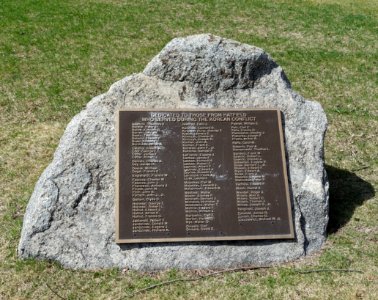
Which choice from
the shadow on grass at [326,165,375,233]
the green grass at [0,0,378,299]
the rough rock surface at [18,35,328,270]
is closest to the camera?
the green grass at [0,0,378,299]

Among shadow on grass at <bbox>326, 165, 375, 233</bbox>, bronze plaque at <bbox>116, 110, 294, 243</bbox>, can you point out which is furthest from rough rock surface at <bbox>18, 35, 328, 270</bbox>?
shadow on grass at <bbox>326, 165, 375, 233</bbox>

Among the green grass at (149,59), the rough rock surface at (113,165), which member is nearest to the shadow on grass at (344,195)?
the green grass at (149,59)

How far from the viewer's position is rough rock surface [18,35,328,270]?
568 cm

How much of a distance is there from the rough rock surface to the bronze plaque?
0.13m

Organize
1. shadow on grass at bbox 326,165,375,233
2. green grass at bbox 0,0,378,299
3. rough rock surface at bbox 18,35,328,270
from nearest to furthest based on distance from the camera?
Result: green grass at bbox 0,0,378,299 < rough rock surface at bbox 18,35,328,270 < shadow on grass at bbox 326,165,375,233

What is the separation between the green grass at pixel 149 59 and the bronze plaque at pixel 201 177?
0.46m

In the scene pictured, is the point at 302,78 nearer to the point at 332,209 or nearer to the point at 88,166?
the point at 332,209

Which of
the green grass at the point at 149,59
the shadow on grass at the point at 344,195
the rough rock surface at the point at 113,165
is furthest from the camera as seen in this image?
the shadow on grass at the point at 344,195

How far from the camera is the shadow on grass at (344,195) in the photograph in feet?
21.6

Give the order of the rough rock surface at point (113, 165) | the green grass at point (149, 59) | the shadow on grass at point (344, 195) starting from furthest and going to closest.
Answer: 1. the shadow on grass at point (344, 195)
2. the rough rock surface at point (113, 165)
3. the green grass at point (149, 59)

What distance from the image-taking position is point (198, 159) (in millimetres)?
6035

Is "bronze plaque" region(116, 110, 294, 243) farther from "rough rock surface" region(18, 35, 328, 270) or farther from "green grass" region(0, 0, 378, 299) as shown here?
"green grass" region(0, 0, 378, 299)

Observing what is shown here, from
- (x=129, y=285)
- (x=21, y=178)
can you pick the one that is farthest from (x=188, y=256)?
(x=21, y=178)

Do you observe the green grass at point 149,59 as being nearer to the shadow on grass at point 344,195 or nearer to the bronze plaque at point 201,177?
the shadow on grass at point 344,195
